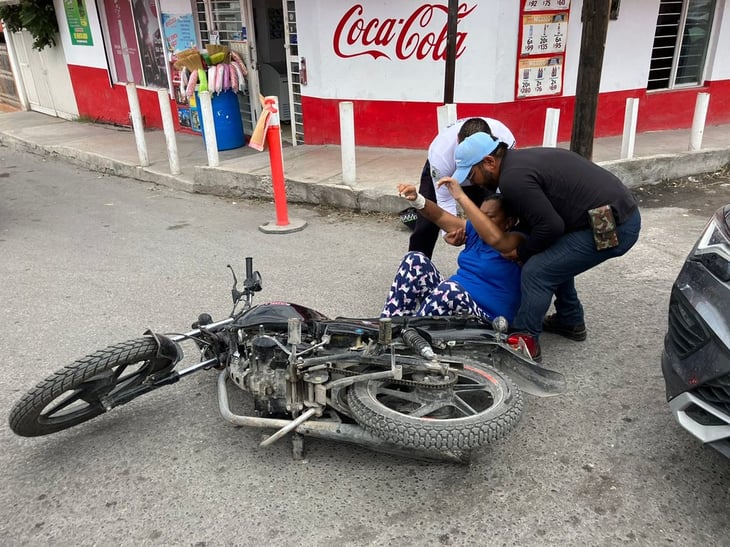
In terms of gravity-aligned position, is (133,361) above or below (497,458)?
above

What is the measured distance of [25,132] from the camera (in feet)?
40.0

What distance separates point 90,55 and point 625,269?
477 inches

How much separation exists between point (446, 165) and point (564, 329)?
50.3 inches

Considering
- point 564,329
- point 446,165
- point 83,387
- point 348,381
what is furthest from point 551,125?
point 83,387

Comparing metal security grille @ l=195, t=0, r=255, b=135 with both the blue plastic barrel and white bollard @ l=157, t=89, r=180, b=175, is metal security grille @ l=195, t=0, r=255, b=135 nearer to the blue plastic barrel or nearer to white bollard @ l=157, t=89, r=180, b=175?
the blue plastic barrel

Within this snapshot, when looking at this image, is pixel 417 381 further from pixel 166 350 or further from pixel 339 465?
pixel 166 350

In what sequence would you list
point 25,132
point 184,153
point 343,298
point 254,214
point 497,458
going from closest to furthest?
point 497,458 < point 343,298 < point 254,214 < point 184,153 < point 25,132

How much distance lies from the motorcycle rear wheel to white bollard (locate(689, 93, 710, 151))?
7050mm

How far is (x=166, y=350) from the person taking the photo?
2.84m

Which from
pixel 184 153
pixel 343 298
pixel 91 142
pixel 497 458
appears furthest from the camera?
pixel 91 142

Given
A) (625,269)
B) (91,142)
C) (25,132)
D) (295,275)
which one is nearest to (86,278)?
(295,275)

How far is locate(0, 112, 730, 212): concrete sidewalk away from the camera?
6859 millimetres

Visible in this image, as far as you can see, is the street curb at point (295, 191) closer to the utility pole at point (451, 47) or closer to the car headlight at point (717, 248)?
the utility pole at point (451, 47)

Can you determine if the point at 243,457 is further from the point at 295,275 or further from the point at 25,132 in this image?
the point at 25,132
